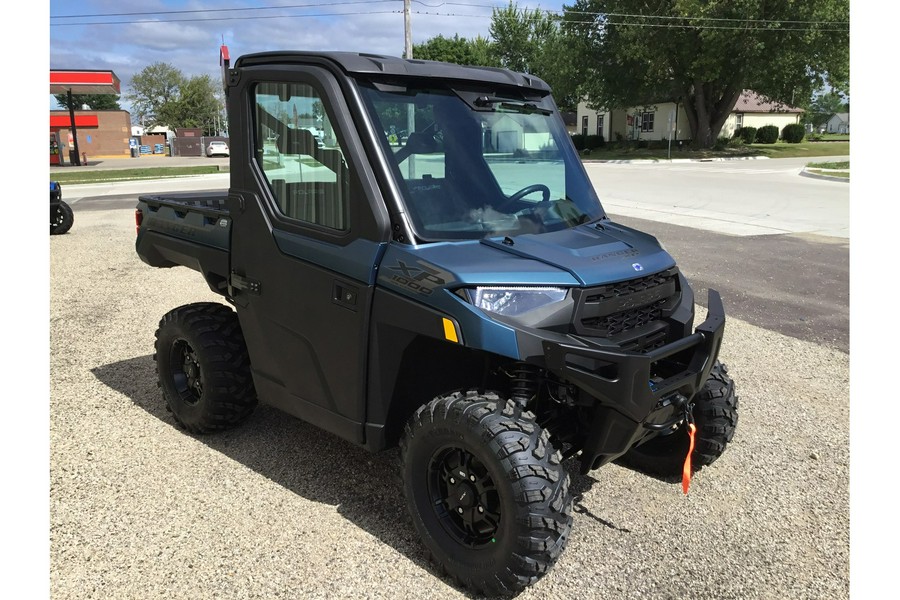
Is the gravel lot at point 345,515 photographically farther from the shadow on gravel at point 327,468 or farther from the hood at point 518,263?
the hood at point 518,263

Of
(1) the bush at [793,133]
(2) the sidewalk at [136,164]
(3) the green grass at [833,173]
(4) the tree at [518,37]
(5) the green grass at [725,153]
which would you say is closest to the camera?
(3) the green grass at [833,173]

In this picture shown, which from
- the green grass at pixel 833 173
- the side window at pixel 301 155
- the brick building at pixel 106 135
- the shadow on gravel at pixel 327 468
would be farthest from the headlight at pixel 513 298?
the brick building at pixel 106 135

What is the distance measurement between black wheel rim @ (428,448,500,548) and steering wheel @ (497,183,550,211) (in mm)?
1161

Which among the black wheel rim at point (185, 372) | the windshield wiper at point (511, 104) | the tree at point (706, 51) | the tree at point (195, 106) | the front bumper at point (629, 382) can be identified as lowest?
the black wheel rim at point (185, 372)

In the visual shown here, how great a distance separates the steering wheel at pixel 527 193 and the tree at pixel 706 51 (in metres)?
39.9

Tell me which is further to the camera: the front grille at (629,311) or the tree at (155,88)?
the tree at (155,88)

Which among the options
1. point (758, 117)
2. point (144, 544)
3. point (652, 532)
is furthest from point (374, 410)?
point (758, 117)

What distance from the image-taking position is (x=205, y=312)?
169 inches

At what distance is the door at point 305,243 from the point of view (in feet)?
10.2

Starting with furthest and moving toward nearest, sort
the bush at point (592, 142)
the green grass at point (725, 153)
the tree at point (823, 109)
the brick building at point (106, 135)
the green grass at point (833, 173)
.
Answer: the tree at point (823, 109) → the brick building at point (106, 135) → the bush at point (592, 142) → the green grass at point (725, 153) → the green grass at point (833, 173)

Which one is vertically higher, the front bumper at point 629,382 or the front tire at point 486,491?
the front bumper at point 629,382

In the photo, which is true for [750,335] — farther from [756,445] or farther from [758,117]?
[758,117]

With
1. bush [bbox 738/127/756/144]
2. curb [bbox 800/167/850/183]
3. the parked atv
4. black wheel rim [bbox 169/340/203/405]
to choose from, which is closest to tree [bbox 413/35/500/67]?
bush [bbox 738/127/756/144]

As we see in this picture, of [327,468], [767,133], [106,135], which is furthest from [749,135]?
[327,468]
